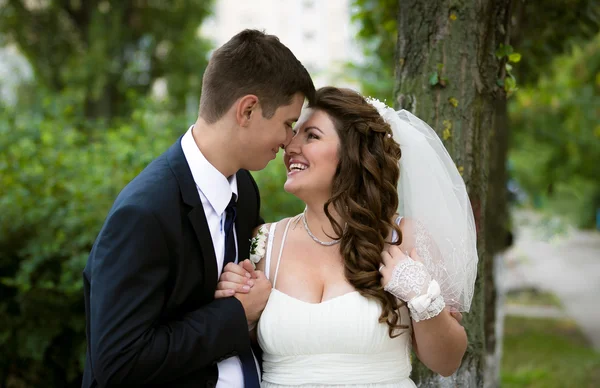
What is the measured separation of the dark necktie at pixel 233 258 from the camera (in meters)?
2.44

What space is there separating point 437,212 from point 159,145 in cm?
350

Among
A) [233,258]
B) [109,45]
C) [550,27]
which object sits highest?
[109,45]

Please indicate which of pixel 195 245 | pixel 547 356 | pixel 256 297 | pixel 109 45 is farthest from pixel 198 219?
pixel 109 45

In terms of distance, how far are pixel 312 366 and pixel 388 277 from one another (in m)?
Result: 0.46

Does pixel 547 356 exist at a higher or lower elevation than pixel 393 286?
lower

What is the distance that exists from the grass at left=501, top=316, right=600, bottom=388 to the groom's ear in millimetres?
6148

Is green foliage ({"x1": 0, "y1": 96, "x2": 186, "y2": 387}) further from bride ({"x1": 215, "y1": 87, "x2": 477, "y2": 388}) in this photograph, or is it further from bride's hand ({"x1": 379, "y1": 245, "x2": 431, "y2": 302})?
bride's hand ({"x1": 379, "y1": 245, "x2": 431, "y2": 302})

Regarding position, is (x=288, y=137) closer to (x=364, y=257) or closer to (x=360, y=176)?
(x=360, y=176)

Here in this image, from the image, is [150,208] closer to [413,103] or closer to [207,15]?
[413,103]

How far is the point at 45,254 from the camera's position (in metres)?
4.52

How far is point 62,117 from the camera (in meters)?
6.85

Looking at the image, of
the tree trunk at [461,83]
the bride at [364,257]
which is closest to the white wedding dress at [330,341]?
the bride at [364,257]

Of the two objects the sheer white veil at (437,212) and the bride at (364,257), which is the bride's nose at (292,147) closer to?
the bride at (364,257)

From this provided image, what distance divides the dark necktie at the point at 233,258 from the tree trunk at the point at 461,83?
100cm
